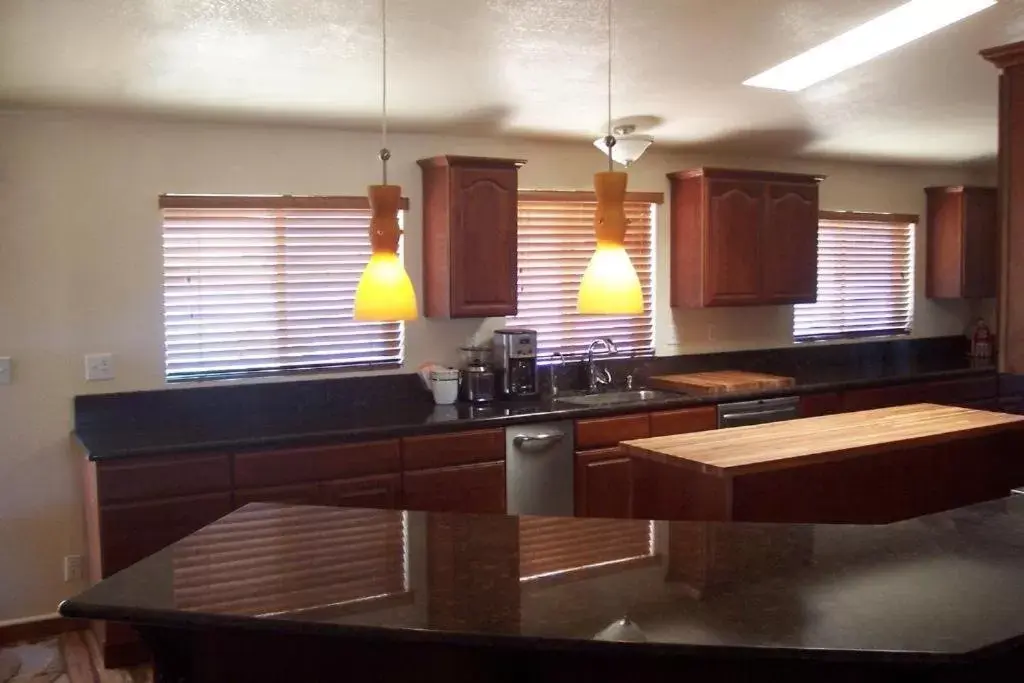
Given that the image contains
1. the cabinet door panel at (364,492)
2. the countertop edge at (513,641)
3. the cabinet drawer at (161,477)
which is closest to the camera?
the countertop edge at (513,641)

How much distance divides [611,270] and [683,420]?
6.43 ft

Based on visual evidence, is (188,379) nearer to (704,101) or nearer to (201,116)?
(201,116)

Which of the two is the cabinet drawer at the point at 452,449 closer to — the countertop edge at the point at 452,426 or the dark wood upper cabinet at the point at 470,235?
the countertop edge at the point at 452,426

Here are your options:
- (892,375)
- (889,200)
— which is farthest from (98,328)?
(889,200)

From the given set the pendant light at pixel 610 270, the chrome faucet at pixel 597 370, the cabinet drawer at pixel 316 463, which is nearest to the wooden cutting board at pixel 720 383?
the chrome faucet at pixel 597 370

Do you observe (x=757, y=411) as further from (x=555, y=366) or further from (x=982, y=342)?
(x=982, y=342)

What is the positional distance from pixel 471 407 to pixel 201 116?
5.86 ft

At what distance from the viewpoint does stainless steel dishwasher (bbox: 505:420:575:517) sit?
4.21 meters

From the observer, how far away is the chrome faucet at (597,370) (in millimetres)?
5102

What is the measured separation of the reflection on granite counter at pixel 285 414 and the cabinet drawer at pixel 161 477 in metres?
0.05

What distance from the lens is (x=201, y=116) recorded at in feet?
12.9

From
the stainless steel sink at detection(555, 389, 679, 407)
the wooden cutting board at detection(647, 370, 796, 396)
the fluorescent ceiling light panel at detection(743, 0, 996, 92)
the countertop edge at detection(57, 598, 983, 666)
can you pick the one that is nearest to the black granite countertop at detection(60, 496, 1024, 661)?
the countertop edge at detection(57, 598, 983, 666)

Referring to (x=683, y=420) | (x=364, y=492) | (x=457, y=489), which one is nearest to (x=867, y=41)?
(x=683, y=420)

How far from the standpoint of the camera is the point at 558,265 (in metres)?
5.07
